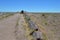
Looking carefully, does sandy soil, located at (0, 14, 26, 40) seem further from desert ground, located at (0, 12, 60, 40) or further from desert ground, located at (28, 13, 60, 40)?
desert ground, located at (28, 13, 60, 40)

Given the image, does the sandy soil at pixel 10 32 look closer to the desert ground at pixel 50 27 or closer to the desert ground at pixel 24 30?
the desert ground at pixel 24 30

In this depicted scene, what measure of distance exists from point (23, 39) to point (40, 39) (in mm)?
1267

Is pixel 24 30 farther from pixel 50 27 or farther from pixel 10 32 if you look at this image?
pixel 50 27

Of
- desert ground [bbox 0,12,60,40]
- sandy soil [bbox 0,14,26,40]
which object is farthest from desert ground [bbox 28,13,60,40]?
sandy soil [bbox 0,14,26,40]

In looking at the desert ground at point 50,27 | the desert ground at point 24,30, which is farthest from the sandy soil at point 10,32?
the desert ground at point 50,27

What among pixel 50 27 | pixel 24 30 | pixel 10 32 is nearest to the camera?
pixel 10 32

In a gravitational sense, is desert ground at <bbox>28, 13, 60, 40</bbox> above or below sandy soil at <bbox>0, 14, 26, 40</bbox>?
below


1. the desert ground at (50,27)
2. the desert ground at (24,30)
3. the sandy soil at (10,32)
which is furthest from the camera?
the desert ground at (50,27)

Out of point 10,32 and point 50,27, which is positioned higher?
point 10,32

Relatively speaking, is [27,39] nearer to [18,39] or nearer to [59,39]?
[18,39]

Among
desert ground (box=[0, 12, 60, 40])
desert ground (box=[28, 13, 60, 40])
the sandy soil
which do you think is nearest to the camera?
the sandy soil

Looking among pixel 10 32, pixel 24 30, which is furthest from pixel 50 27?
pixel 10 32

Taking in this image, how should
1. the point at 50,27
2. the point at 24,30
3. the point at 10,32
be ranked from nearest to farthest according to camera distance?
the point at 10,32 → the point at 24,30 → the point at 50,27

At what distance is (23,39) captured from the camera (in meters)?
11.6
